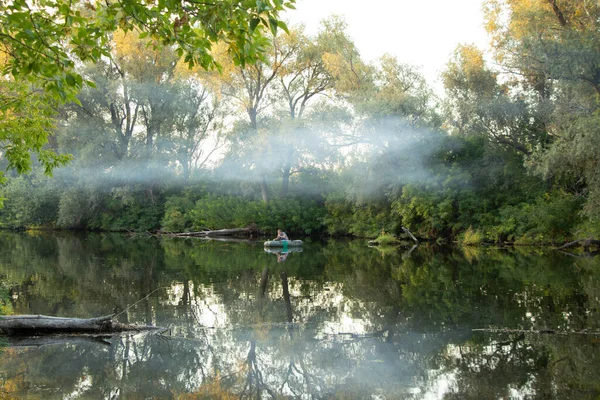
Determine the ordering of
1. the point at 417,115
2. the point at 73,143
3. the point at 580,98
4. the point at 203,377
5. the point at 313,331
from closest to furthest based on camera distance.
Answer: the point at 203,377, the point at 313,331, the point at 580,98, the point at 417,115, the point at 73,143

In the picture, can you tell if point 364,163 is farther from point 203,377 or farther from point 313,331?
point 203,377

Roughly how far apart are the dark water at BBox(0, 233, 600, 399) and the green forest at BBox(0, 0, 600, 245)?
120 inches

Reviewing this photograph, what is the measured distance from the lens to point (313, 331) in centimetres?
871

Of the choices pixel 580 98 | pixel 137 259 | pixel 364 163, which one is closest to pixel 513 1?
pixel 580 98

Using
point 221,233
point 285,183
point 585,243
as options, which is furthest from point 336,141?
point 585,243

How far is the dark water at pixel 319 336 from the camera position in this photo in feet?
20.0

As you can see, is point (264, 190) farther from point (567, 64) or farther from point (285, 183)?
point (567, 64)

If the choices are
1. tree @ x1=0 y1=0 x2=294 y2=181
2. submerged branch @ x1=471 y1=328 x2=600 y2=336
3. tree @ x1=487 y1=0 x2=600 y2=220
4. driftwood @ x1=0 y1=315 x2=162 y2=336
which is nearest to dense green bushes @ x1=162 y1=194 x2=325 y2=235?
tree @ x1=487 y1=0 x2=600 y2=220

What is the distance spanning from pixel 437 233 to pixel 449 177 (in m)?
3.45

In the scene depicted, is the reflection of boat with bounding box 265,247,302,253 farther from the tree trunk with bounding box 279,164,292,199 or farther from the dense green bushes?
the tree trunk with bounding box 279,164,292,199

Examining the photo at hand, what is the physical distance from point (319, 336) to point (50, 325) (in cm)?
432

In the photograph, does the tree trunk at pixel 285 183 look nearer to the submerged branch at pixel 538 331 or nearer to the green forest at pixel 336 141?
the green forest at pixel 336 141

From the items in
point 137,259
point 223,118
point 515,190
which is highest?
point 223,118

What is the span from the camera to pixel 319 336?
838 centimetres
